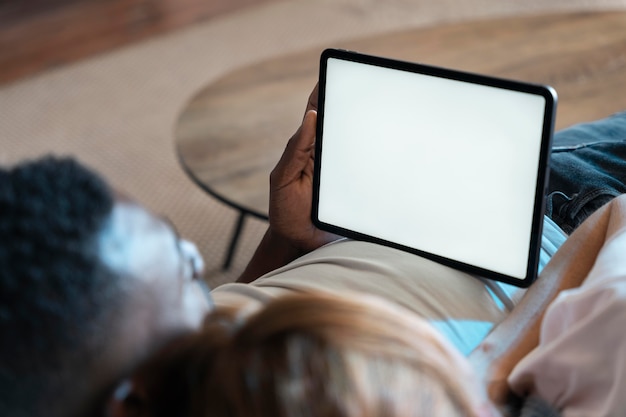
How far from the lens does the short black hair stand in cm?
41

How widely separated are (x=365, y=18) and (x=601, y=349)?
1.92 m

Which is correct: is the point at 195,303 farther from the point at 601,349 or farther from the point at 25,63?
the point at 25,63

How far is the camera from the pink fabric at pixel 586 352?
0.53 m

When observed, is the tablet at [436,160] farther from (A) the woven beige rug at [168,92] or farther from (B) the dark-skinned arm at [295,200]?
(A) the woven beige rug at [168,92]

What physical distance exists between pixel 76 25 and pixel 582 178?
6.48 feet

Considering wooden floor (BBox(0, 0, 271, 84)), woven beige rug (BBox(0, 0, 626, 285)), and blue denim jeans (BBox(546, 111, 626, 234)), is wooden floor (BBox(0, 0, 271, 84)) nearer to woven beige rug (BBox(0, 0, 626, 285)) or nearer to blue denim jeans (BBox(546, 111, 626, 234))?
woven beige rug (BBox(0, 0, 626, 285))

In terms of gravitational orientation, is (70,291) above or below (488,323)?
above

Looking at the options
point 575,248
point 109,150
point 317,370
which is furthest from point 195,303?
point 109,150

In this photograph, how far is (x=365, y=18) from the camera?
2328mm

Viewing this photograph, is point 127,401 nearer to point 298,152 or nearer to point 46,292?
point 46,292

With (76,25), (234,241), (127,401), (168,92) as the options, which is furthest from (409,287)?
(76,25)

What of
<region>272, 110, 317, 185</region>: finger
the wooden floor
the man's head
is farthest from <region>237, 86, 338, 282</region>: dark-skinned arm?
the wooden floor

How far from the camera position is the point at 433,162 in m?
0.66

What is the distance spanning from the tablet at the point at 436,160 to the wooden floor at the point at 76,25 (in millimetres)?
1672
